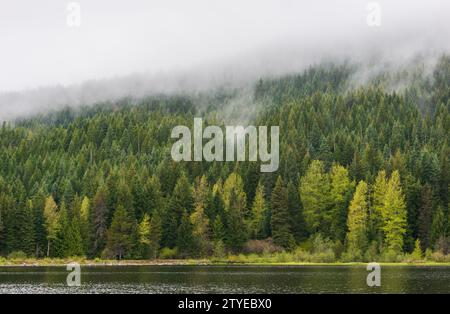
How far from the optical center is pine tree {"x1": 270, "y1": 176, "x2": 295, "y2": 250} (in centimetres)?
12975

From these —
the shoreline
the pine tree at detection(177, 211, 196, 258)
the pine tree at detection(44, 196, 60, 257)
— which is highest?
the pine tree at detection(44, 196, 60, 257)

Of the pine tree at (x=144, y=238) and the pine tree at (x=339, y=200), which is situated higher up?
the pine tree at (x=339, y=200)

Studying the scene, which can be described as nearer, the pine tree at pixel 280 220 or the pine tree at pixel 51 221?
the pine tree at pixel 280 220

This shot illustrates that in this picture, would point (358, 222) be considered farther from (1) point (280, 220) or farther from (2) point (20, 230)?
(2) point (20, 230)

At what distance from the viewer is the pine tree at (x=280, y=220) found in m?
130

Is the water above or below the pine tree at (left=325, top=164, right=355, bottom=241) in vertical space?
below

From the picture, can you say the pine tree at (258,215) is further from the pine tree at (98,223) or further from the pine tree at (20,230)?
A: the pine tree at (20,230)

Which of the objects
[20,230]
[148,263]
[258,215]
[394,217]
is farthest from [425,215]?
[20,230]

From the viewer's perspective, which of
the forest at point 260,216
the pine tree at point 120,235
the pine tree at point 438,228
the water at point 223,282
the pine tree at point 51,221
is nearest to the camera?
the water at point 223,282

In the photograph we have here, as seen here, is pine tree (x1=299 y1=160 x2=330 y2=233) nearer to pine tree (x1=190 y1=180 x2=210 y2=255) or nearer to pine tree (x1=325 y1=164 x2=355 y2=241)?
pine tree (x1=325 y1=164 x2=355 y2=241)

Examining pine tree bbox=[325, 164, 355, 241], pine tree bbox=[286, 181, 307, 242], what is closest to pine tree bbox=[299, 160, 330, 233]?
pine tree bbox=[325, 164, 355, 241]

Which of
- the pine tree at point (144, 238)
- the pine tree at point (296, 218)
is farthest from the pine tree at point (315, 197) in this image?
the pine tree at point (144, 238)

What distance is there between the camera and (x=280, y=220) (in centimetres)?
13125
